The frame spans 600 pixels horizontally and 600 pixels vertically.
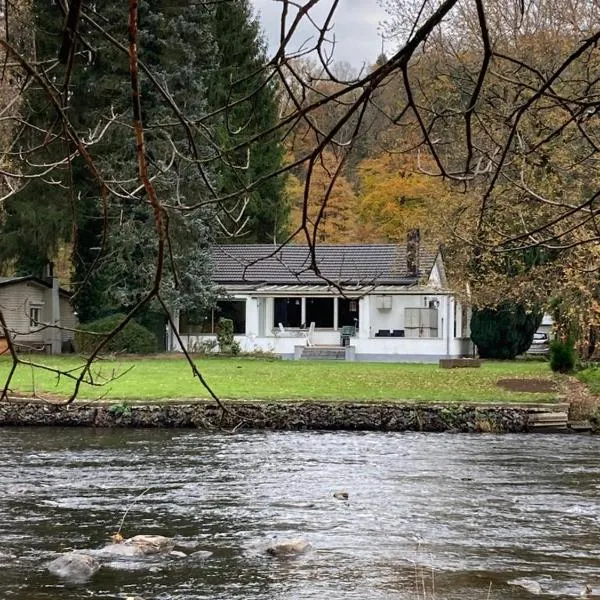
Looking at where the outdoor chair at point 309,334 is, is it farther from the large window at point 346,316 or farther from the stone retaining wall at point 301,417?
the stone retaining wall at point 301,417

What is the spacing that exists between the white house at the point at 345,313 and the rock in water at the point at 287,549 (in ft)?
80.2

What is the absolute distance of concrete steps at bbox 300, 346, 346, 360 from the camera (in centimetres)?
3666

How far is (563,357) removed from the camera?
95.9ft

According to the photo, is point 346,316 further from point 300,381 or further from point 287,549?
point 287,549

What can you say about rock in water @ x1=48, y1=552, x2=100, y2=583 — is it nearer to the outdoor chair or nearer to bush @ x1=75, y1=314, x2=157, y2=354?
bush @ x1=75, y1=314, x2=157, y2=354

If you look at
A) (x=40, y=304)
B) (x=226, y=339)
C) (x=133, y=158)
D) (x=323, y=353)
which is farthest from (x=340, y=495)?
(x=40, y=304)

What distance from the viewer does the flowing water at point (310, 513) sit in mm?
9477

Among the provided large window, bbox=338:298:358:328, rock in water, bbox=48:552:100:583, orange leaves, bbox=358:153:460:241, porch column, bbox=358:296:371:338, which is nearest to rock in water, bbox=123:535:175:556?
rock in water, bbox=48:552:100:583

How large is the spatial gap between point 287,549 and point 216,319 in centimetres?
2938

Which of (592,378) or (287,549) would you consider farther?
(592,378)

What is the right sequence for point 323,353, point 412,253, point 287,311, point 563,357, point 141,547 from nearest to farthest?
1. point 141,547
2. point 563,357
3. point 323,353
4. point 412,253
5. point 287,311

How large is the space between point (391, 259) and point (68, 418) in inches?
814

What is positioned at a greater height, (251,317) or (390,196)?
(390,196)

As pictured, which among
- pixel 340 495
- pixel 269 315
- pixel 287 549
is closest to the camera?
pixel 287 549
